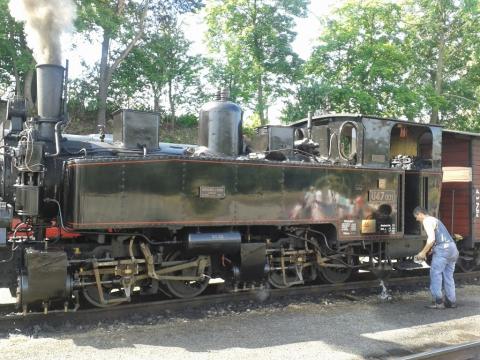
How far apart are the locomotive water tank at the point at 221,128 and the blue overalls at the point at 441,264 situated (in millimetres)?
2959

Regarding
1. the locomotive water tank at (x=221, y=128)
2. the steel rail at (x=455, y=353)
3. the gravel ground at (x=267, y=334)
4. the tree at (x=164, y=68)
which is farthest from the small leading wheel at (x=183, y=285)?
the tree at (x=164, y=68)

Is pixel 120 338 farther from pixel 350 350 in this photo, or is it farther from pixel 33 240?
pixel 350 350

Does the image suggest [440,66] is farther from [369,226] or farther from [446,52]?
[369,226]

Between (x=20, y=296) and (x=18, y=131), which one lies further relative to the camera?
(x=18, y=131)

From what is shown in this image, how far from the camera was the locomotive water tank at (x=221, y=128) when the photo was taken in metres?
6.50

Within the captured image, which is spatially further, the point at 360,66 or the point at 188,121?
the point at 188,121

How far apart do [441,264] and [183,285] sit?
3.41 meters

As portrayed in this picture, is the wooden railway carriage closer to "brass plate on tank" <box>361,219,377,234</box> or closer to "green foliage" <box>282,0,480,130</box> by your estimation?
"brass plate on tank" <box>361,219,377,234</box>

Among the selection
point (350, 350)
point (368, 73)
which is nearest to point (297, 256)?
point (350, 350)

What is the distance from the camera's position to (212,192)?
5.78 metres

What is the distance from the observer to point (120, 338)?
15.9ft

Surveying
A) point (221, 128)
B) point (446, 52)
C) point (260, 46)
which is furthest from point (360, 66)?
point (221, 128)

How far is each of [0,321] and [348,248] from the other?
15.3 feet

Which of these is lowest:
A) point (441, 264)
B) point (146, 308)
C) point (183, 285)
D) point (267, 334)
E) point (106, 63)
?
point (267, 334)
